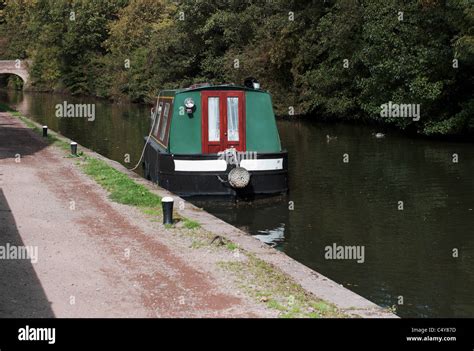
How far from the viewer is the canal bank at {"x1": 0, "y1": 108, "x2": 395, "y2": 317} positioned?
6922 mm

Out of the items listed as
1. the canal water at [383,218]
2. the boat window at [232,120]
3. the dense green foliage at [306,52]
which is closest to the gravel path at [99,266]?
the canal water at [383,218]

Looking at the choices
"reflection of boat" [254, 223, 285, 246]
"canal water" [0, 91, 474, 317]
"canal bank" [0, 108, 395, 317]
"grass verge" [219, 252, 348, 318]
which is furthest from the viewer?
"reflection of boat" [254, 223, 285, 246]

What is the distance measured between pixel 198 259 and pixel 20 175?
26.1ft

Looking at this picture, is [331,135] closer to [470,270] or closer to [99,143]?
[99,143]

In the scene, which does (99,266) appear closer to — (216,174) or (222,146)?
(216,174)

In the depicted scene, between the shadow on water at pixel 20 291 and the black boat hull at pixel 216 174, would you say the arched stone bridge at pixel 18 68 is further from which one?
the shadow on water at pixel 20 291

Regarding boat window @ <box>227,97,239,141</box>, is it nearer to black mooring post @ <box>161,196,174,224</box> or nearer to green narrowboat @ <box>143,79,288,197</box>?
green narrowboat @ <box>143,79,288,197</box>

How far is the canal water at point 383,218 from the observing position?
9.29m

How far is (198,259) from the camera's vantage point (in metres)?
8.71

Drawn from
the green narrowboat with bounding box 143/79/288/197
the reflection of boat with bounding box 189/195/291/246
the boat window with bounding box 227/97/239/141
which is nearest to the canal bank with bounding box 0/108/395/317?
the reflection of boat with bounding box 189/195/291/246

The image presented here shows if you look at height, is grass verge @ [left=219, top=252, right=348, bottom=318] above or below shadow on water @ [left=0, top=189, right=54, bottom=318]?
below

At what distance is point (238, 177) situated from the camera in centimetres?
1442

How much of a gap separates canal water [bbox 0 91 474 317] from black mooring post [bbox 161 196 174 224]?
1.93m

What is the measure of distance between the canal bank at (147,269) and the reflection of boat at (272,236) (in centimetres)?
121
